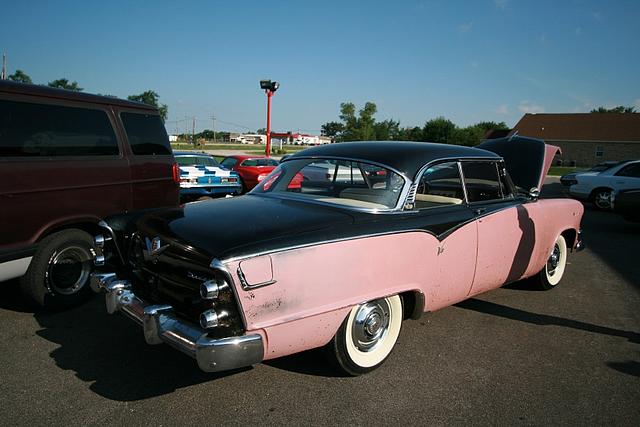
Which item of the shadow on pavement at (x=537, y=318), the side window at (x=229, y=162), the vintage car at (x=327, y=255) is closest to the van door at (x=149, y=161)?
the vintage car at (x=327, y=255)

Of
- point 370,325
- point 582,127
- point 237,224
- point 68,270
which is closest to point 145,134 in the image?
point 68,270

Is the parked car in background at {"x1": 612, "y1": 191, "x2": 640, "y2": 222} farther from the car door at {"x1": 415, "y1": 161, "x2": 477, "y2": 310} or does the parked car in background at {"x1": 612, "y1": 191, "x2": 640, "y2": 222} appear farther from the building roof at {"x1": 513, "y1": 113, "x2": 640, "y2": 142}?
the building roof at {"x1": 513, "y1": 113, "x2": 640, "y2": 142}

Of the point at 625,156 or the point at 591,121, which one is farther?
the point at 591,121

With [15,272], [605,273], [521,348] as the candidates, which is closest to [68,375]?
[15,272]

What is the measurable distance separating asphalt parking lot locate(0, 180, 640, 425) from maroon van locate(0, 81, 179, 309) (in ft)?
1.47

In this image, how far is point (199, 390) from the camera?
2.91 m

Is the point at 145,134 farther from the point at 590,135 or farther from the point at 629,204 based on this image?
the point at 590,135

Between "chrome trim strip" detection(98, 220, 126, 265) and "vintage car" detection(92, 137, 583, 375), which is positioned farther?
"chrome trim strip" detection(98, 220, 126, 265)

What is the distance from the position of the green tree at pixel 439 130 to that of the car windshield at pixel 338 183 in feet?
186

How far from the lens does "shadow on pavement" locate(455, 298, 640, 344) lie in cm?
406

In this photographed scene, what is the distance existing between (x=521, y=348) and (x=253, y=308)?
2390mm

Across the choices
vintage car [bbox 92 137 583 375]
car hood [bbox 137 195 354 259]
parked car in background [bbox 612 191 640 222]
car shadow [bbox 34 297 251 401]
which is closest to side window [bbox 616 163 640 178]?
parked car in background [bbox 612 191 640 222]

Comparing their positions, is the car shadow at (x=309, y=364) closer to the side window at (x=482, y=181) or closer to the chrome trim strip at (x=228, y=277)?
the chrome trim strip at (x=228, y=277)

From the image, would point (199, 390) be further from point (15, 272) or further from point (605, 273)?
point (605, 273)
